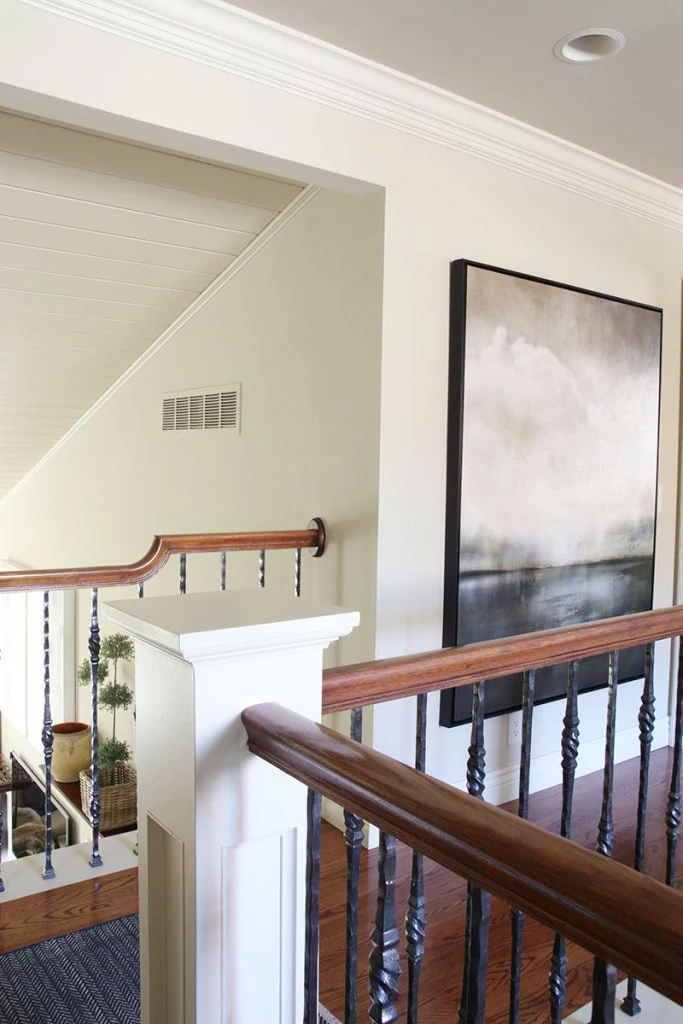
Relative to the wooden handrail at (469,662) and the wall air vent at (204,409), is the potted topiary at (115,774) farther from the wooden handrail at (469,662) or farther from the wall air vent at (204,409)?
the wooden handrail at (469,662)

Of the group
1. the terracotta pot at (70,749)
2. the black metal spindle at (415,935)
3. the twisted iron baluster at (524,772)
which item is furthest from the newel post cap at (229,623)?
the terracotta pot at (70,749)

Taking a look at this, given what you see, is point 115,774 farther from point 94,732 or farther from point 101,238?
point 101,238

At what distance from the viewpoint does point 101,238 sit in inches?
129

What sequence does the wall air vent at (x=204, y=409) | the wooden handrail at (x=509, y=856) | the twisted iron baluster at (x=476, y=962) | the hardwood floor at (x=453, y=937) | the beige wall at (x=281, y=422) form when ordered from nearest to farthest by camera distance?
the wooden handrail at (x=509, y=856) → the twisted iron baluster at (x=476, y=962) → the hardwood floor at (x=453, y=937) → the beige wall at (x=281, y=422) → the wall air vent at (x=204, y=409)

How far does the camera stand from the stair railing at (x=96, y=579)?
227cm

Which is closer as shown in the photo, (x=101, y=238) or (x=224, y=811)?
(x=224, y=811)

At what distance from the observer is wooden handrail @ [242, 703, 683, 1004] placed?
59cm

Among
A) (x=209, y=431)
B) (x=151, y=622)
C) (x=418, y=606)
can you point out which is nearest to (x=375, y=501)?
(x=418, y=606)

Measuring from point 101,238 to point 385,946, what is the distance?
9.99ft

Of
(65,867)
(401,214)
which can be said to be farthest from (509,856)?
(401,214)

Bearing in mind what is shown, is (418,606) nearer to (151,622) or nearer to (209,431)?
(209,431)

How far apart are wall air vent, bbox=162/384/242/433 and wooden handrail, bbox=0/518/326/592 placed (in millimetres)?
844

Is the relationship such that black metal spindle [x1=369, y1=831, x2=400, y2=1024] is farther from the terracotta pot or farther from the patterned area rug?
the terracotta pot

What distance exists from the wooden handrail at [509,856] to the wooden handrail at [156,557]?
1.49 metres
